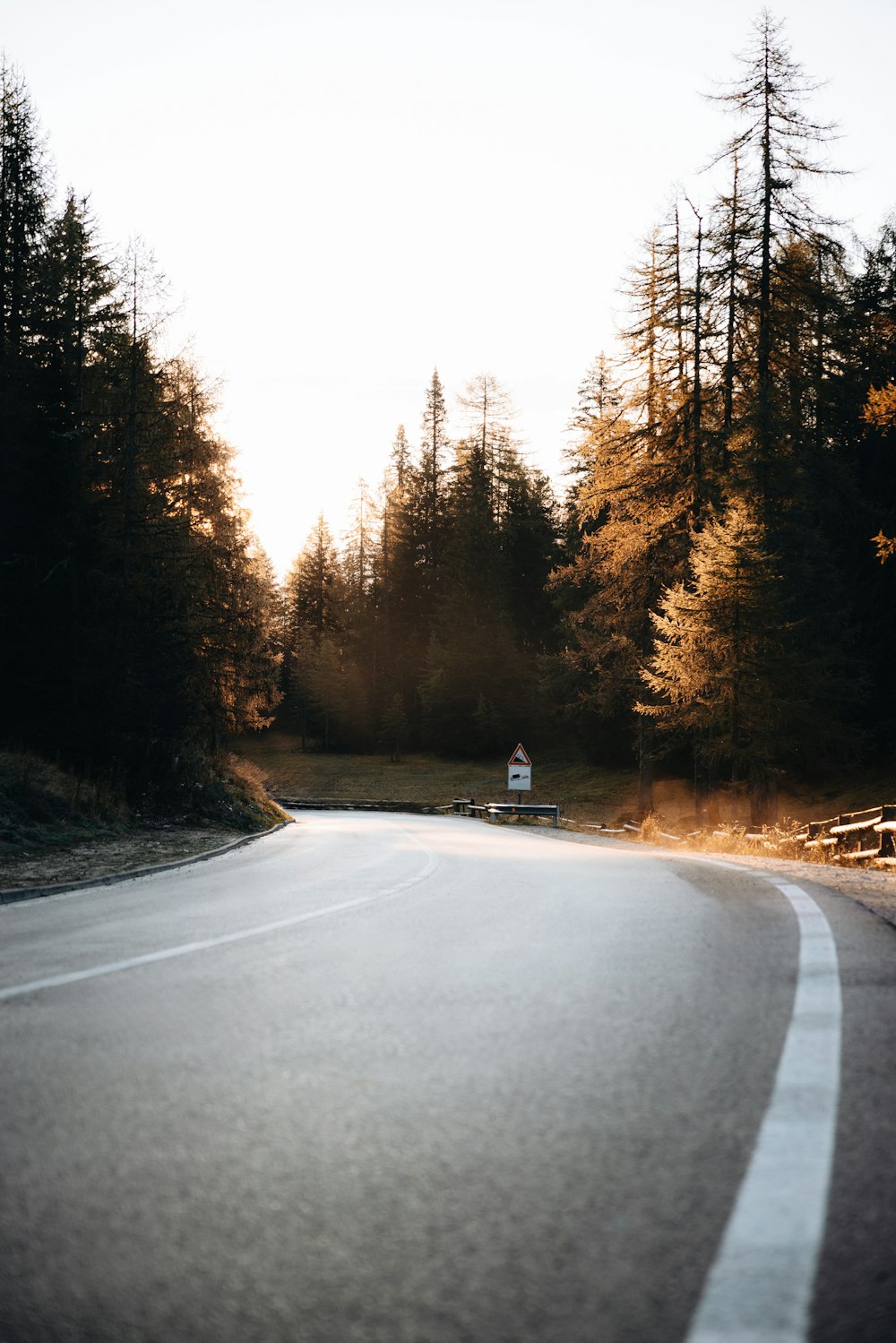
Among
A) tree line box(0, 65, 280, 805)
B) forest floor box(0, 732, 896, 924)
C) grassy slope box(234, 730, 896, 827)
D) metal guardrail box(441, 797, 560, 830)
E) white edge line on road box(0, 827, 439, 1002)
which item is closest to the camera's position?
white edge line on road box(0, 827, 439, 1002)

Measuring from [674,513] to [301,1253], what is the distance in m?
28.3

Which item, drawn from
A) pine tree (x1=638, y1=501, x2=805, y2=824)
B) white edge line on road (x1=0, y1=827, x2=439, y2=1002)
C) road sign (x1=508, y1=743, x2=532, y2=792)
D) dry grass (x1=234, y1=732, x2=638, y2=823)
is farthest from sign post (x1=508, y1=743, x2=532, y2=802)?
white edge line on road (x1=0, y1=827, x2=439, y2=1002)

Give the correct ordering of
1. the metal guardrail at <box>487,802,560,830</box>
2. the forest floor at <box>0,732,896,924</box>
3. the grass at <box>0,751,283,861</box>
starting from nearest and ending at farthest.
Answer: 1. the forest floor at <box>0,732,896,924</box>
2. the grass at <box>0,751,283,861</box>
3. the metal guardrail at <box>487,802,560,830</box>

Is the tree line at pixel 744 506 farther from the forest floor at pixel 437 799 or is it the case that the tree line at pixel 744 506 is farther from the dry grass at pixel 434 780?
the dry grass at pixel 434 780

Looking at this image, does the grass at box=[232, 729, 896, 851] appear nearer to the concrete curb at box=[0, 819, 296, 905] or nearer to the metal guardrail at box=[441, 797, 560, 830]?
the metal guardrail at box=[441, 797, 560, 830]

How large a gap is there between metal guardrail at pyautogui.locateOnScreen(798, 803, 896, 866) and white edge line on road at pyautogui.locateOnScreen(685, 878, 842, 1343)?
1076 centimetres

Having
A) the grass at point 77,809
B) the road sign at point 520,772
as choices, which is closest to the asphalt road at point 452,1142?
the grass at point 77,809

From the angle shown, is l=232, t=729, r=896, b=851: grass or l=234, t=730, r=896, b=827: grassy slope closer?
l=232, t=729, r=896, b=851: grass

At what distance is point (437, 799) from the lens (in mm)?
55750

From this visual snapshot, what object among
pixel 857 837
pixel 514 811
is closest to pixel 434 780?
pixel 514 811

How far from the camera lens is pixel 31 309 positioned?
2897cm

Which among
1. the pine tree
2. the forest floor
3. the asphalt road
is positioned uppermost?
the pine tree

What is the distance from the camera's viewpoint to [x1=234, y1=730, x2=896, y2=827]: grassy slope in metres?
32.8

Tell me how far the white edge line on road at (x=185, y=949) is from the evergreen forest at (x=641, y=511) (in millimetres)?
10577
